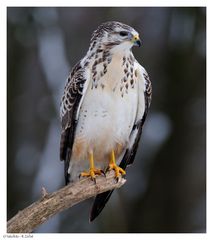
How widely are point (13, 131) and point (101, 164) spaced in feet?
9.65

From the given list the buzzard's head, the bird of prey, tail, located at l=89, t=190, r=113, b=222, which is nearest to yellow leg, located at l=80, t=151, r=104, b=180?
the bird of prey

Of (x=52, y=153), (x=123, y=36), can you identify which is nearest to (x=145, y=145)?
(x=52, y=153)

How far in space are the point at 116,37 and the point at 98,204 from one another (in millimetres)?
1653

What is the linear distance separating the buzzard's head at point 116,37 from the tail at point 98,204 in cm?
145

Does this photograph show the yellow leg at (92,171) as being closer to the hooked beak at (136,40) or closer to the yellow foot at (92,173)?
the yellow foot at (92,173)

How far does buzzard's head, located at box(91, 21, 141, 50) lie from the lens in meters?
5.93

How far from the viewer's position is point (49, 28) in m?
9.30

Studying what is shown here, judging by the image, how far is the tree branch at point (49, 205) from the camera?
551 cm

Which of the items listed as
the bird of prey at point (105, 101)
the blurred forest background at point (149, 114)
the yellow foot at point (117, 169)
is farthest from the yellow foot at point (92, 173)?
the blurred forest background at point (149, 114)

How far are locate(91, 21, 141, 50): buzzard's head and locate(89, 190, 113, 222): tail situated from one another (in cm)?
145

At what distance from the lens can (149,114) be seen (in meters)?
9.04

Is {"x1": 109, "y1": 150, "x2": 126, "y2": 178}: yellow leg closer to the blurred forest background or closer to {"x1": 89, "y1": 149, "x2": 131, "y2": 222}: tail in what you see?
{"x1": 89, "y1": 149, "x2": 131, "y2": 222}: tail

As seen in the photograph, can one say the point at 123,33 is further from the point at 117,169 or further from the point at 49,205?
the point at 49,205

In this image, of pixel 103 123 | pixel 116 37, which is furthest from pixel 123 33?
pixel 103 123
